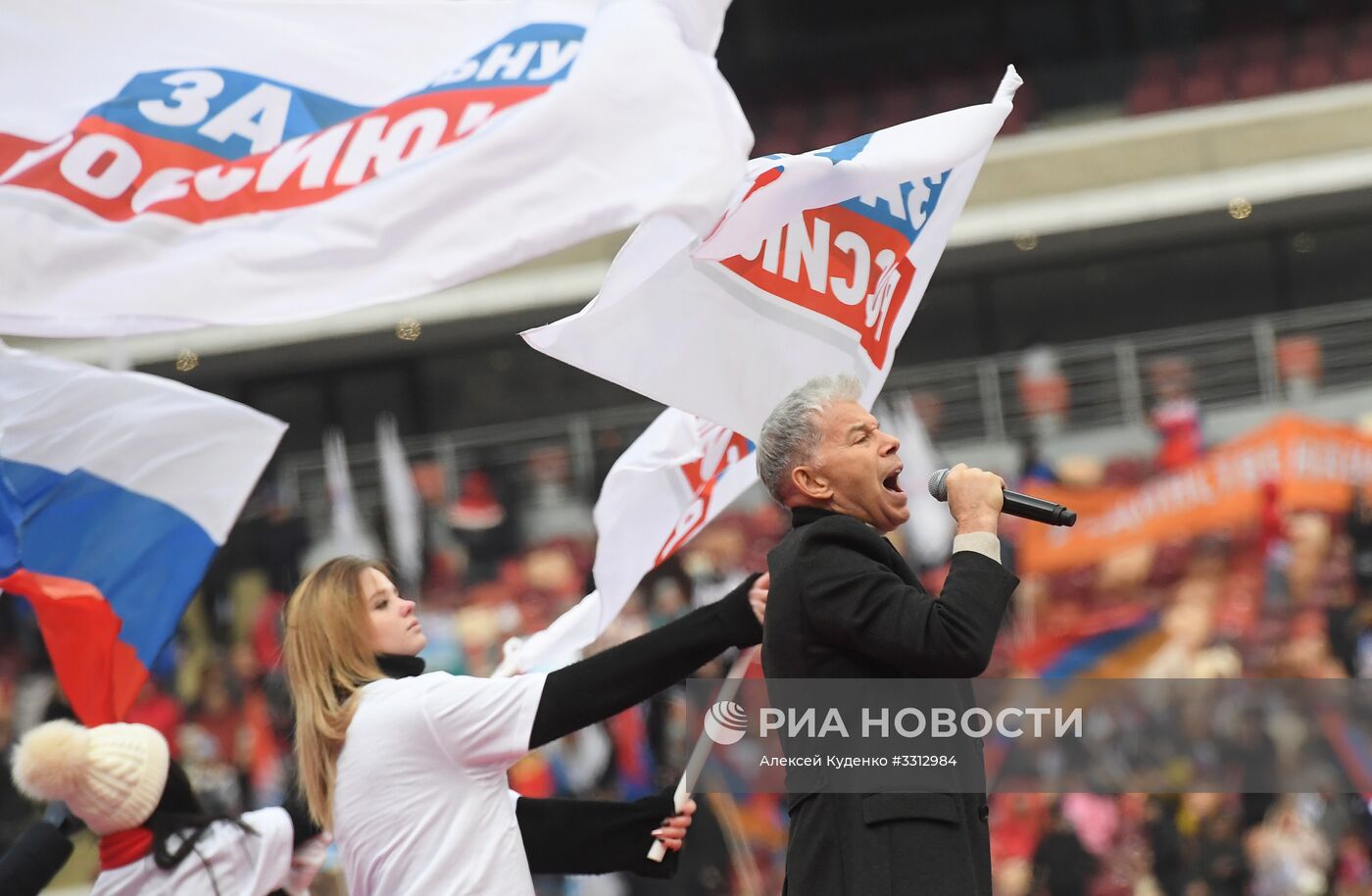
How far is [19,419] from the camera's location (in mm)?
3957

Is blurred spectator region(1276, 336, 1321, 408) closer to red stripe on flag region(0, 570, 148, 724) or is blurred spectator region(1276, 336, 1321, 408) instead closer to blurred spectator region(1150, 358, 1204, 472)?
blurred spectator region(1150, 358, 1204, 472)

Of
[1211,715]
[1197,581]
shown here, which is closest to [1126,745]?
[1211,715]

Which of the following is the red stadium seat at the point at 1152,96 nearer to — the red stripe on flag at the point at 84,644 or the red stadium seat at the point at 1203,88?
the red stadium seat at the point at 1203,88

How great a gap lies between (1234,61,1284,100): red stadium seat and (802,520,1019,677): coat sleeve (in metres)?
12.7

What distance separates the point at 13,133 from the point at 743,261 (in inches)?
54.2

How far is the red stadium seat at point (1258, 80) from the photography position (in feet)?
47.4

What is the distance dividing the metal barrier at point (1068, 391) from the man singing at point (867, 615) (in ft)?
31.7

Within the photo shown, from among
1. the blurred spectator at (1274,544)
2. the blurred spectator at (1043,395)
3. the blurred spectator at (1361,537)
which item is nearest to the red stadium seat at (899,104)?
the blurred spectator at (1043,395)

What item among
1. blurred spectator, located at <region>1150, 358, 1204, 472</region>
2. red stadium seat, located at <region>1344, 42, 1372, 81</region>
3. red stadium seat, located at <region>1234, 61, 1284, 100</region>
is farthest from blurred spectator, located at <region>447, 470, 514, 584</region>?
red stadium seat, located at <region>1344, 42, 1372, 81</region>

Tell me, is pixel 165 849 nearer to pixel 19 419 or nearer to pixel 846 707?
pixel 19 419

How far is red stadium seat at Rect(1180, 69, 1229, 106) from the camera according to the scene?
14406mm

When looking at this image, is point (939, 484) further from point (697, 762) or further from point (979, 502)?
point (697, 762)

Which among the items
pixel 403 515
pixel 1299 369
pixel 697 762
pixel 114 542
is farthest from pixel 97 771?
pixel 1299 369

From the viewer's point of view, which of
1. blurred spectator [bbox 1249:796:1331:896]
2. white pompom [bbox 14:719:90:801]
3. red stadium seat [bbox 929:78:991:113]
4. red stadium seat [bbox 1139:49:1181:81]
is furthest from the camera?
red stadium seat [bbox 929:78:991:113]
